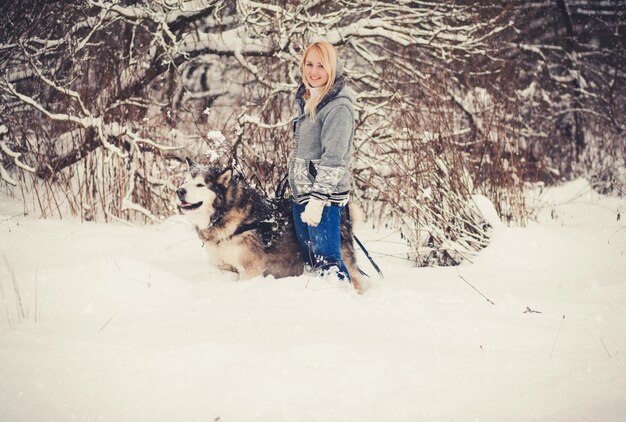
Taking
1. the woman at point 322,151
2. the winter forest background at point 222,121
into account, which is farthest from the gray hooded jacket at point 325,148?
the winter forest background at point 222,121

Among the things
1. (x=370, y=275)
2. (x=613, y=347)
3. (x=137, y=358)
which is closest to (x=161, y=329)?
(x=137, y=358)

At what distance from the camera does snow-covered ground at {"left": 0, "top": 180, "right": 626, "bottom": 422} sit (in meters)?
1.76

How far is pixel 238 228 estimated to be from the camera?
3480mm

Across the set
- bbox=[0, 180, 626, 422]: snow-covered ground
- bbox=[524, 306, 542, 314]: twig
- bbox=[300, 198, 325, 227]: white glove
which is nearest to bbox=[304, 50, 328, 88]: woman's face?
bbox=[300, 198, 325, 227]: white glove

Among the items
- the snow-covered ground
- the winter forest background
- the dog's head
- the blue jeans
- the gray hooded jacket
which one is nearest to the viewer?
the snow-covered ground

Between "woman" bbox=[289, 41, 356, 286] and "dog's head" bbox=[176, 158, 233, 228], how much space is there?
0.65m

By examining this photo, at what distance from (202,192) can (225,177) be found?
0.21 metres

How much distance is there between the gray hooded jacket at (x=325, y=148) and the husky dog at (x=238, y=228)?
0.51m

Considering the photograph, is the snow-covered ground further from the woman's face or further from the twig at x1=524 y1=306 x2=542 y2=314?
the woman's face

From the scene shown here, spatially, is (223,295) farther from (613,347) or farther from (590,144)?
(590,144)

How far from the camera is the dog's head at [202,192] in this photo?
3363 mm

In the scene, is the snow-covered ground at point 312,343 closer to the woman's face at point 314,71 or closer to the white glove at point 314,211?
the white glove at point 314,211

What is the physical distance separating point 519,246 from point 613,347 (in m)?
1.64

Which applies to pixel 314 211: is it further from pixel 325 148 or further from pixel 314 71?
pixel 314 71
